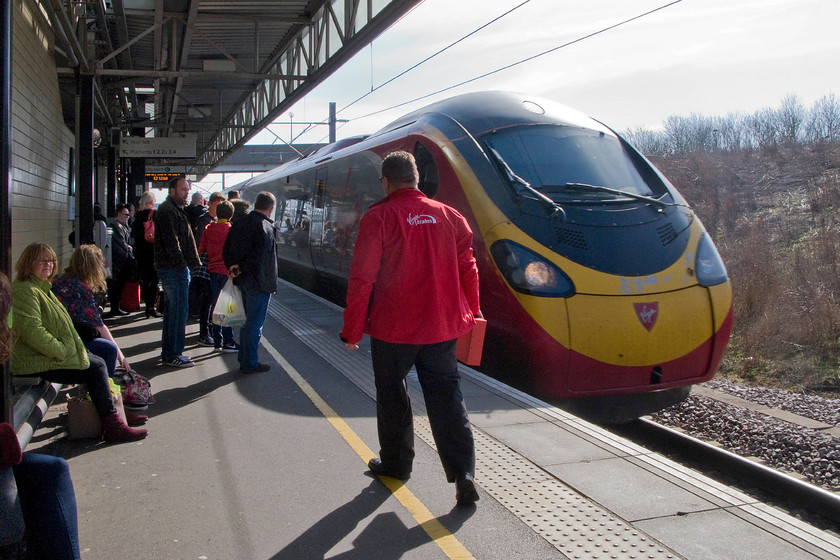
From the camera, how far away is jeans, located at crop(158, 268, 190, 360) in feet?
22.8

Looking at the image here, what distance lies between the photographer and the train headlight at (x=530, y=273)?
5.89 m

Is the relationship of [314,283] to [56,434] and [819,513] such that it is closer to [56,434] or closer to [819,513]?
[56,434]

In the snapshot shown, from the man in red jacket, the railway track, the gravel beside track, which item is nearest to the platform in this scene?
the man in red jacket

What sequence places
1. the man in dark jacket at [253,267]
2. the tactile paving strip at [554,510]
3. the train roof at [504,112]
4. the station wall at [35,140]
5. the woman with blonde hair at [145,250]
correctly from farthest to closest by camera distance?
the woman with blonde hair at [145,250] → the station wall at [35,140] → the train roof at [504,112] → the man in dark jacket at [253,267] → the tactile paving strip at [554,510]

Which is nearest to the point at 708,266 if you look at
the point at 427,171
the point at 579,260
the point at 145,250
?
the point at 579,260

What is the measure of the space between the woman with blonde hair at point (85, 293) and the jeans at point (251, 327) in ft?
5.33

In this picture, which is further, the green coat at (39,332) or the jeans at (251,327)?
the jeans at (251,327)

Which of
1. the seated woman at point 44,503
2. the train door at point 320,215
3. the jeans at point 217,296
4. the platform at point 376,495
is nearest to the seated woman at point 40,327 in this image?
the platform at point 376,495

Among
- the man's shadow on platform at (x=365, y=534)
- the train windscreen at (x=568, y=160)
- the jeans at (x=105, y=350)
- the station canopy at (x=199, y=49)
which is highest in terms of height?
the station canopy at (x=199, y=49)

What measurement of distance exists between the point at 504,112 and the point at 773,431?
12.2 feet

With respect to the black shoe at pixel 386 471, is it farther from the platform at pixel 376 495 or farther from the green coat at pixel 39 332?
the green coat at pixel 39 332

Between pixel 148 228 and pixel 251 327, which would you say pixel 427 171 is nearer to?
pixel 251 327

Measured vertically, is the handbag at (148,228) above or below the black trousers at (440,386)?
above

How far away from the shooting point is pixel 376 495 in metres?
3.93
